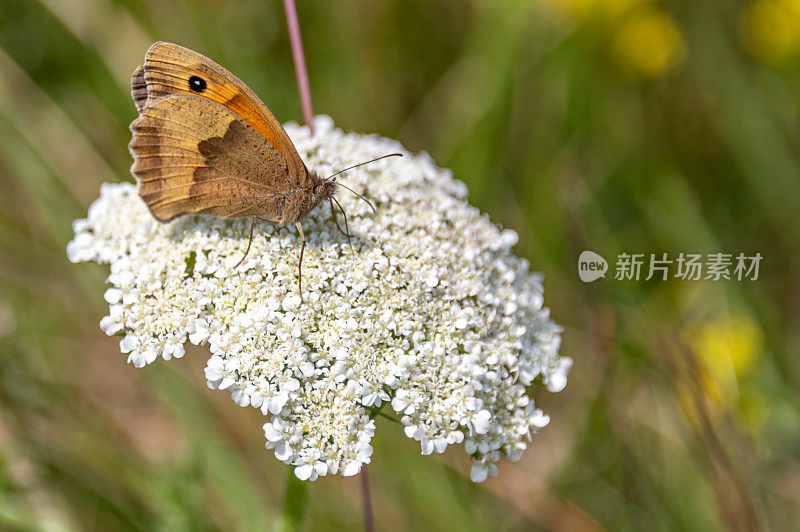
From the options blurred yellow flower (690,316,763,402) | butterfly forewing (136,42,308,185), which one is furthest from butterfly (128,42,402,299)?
blurred yellow flower (690,316,763,402)

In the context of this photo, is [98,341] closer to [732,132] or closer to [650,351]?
[650,351]

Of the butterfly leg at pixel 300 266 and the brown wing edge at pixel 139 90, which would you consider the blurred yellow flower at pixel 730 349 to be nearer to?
the butterfly leg at pixel 300 266

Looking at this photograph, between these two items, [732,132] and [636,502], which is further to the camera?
[732,132]

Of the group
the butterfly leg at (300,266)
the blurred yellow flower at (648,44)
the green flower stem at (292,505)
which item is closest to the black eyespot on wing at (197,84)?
the butterfly leg at (300,266)

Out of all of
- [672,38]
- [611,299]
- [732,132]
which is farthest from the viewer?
[672,38]

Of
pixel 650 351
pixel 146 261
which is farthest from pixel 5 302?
pixel 650 351

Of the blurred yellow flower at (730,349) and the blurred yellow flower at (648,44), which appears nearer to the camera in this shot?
the blurred yellow flower at (730,349)
